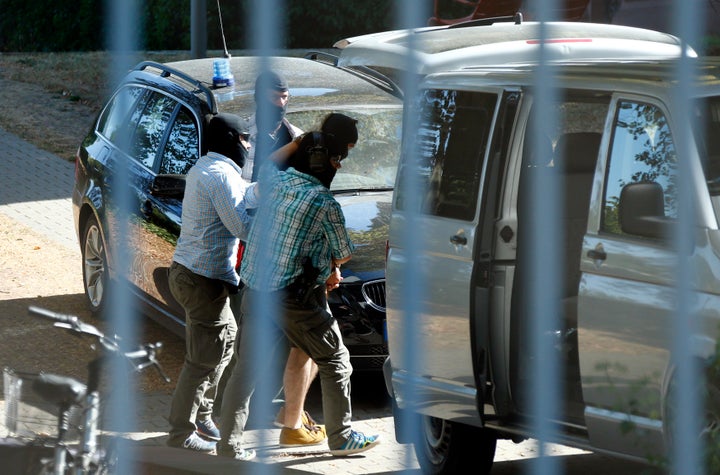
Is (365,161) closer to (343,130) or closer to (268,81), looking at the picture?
(343,130)

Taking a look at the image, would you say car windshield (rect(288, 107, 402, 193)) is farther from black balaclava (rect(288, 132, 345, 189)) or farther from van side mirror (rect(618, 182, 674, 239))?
van side mirror (rect(618, 182, 674, 239))

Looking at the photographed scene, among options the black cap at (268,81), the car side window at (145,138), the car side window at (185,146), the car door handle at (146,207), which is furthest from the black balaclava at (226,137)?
the black cap at (268,81)

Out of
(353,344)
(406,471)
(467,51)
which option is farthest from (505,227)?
(406,471)

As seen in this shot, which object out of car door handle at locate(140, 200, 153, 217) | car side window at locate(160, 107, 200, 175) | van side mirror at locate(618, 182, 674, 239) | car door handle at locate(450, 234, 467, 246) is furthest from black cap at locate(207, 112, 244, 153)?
car door handle at locate(140, 200, 153, 217)

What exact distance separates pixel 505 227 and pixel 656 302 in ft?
3.29

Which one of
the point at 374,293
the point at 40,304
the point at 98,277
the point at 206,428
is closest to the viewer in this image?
the point at 98,277

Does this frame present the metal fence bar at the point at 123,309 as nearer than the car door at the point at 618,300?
Yes

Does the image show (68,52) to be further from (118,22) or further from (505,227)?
(505,227)

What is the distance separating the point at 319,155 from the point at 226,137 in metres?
0.42

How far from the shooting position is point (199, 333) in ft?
16.2

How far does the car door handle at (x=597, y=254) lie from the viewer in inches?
154

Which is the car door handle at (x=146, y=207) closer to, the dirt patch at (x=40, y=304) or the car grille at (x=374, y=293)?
the dirt patch at (x=40, y=304)

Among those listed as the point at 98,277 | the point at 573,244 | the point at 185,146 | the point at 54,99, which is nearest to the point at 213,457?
the point at 98,277

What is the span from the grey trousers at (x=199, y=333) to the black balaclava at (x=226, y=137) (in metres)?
0.53
